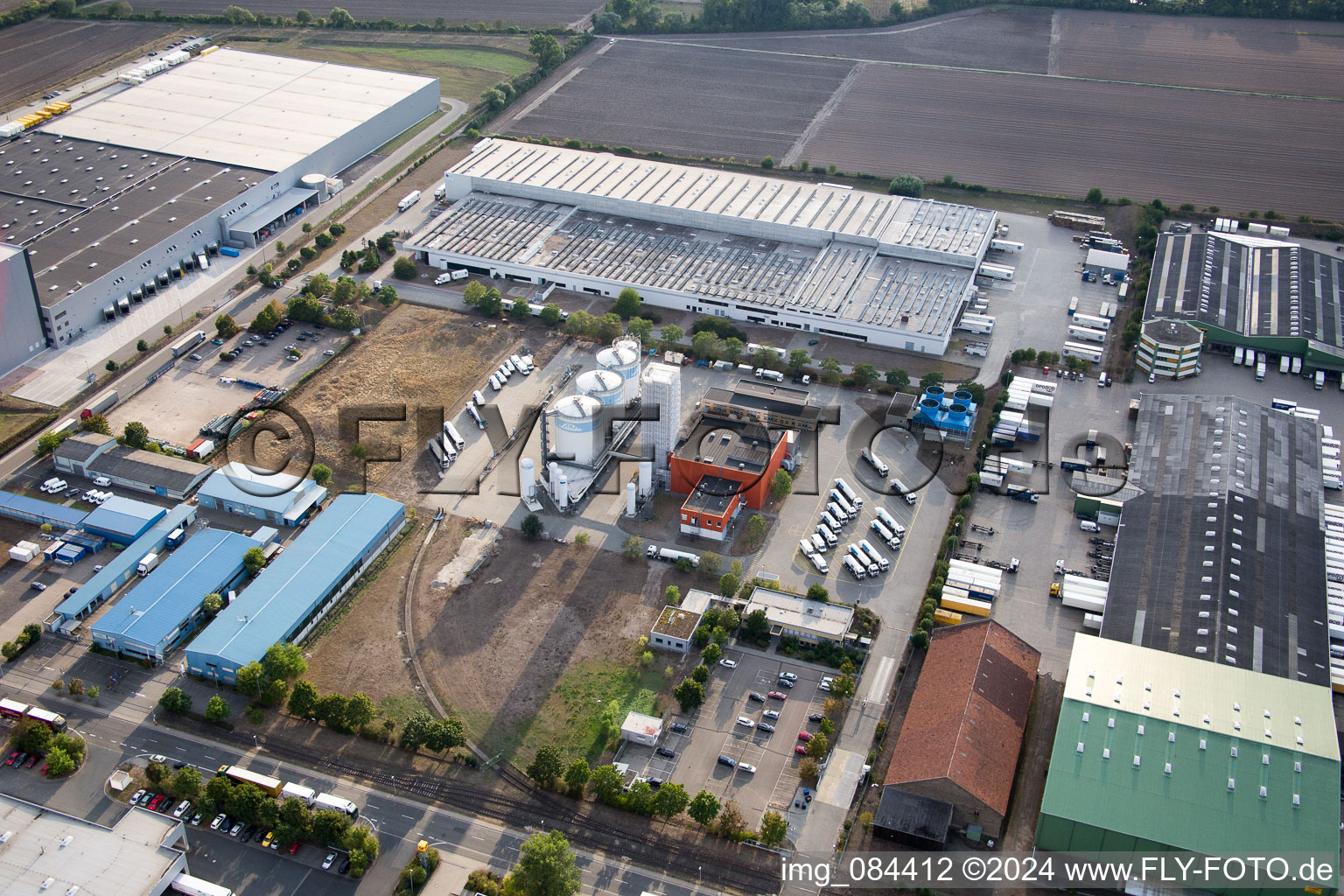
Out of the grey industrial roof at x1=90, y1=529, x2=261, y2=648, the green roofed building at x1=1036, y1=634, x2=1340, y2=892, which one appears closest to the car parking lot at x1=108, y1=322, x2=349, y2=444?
the grey industrial roof at x1=90, y1=529, x2=261, y2=648

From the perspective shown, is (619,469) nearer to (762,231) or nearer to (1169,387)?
(762,231)

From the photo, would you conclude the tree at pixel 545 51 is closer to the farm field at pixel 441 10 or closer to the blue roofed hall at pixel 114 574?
the farm field at pixel 441 10

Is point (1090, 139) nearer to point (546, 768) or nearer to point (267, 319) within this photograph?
point (267, 319)

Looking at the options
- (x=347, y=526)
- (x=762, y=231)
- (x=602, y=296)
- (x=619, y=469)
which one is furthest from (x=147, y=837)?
(x=762, y=231)

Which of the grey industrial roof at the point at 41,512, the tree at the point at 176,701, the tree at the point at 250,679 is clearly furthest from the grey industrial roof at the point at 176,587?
the grey industrial roof at the point at 41,512

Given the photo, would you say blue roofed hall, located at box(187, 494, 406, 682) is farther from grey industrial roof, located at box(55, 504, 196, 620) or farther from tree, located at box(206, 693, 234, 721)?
grey industrial roof, located at box(55, 504, 196, 620)

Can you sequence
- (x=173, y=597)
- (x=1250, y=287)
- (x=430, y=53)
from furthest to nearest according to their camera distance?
(x=430, y=53) < (x=1250, y=287) < (x=173, y=597)

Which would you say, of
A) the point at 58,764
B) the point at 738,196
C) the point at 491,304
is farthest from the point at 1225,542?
the point at 58,764
